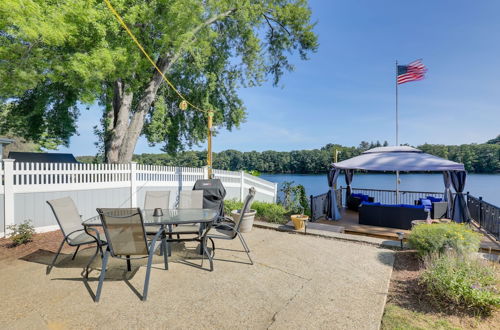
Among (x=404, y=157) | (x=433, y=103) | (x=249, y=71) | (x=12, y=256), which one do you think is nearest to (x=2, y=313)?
(x=12, y=256)

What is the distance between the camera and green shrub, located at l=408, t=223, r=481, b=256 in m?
3.24

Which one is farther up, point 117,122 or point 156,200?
point 117,122

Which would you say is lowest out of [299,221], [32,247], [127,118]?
[32,247]

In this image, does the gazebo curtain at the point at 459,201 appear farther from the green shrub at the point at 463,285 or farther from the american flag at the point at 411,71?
the american flag at the point at 411,71

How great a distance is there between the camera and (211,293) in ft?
8.60

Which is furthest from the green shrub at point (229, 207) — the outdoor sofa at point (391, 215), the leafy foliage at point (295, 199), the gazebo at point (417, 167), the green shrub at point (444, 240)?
the green shrub at point (444, 240)

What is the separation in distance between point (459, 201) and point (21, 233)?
9.90 m

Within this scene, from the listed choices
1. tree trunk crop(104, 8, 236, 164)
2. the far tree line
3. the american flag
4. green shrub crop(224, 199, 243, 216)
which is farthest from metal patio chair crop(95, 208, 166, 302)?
the far tree line

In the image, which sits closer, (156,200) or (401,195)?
(156,200)

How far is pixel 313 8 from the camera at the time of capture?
13.5 meters

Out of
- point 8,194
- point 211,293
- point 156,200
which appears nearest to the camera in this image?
point 211,293

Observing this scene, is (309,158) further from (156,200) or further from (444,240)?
(444,240)

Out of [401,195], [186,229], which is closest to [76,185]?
[186,229]

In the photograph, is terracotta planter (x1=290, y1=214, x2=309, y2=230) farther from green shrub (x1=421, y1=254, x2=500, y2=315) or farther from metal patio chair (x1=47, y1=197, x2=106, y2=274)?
metal patio chair (x1=47, y1=197, x2=106, y2=274)
